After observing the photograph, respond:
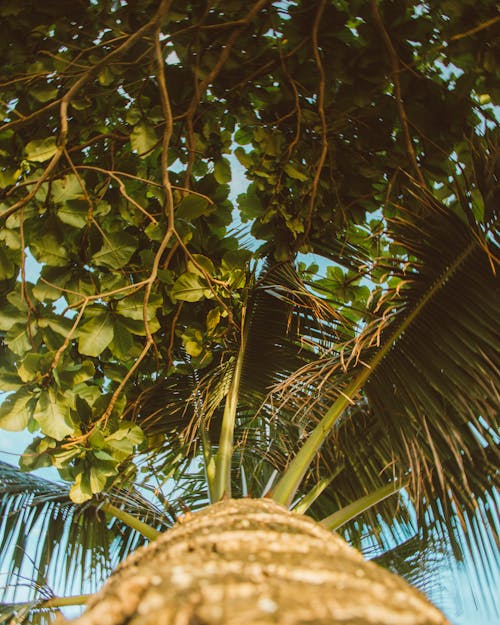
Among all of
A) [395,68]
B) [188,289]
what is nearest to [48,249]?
[188,289]

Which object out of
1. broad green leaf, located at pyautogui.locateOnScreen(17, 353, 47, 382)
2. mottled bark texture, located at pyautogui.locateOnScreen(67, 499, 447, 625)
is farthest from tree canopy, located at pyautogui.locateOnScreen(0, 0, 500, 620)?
mottled bark texture, located at pyautogui.locateOnScreen(67, 499, 447, 625)

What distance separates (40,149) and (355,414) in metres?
1.47

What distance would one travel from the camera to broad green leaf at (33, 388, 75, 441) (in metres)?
1.61

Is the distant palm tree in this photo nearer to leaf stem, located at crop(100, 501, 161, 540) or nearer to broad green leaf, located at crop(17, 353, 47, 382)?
leaf stem, located at crop(100, 501, 161, 540)

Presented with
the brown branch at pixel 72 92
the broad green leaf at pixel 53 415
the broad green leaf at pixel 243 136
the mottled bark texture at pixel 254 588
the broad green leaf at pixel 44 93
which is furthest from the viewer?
the broad green leaf at pixel 243 136

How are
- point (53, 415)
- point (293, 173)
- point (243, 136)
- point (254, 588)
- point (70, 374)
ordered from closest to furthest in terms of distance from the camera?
point (254, 588), point (53, 415), point (70, 374), point (293, 173), point (243, 136)

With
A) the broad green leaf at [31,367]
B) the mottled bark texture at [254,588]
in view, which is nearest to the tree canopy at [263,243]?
the broad green leaf at [31,367]

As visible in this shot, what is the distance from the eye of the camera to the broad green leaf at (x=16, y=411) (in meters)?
1.63

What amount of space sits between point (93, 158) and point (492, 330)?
1.63 metres

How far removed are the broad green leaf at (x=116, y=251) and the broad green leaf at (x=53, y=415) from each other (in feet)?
1.50

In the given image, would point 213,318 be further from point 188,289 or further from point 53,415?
point 53,415

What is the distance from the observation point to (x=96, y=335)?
1.74m

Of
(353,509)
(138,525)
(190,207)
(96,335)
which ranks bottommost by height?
(353,509)

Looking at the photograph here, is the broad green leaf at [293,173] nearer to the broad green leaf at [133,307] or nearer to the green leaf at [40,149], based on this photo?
the broad green leaf at [133,307]
